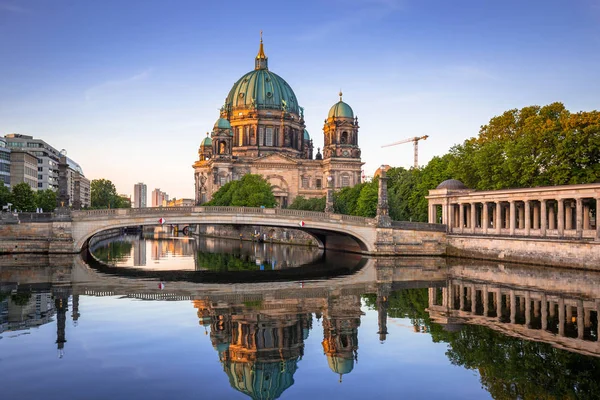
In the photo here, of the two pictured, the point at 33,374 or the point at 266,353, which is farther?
the point at 266,353

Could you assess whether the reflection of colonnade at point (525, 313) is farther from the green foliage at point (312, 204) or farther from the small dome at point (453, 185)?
the green foliage at point (312, 204)

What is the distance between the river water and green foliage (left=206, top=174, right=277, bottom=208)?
49357mm

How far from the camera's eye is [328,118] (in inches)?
4656

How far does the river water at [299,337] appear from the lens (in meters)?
15.5

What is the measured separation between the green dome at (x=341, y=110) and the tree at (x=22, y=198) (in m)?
55.9

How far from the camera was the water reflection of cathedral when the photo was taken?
16156mm

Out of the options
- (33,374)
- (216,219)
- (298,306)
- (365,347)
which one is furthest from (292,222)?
(33,374)

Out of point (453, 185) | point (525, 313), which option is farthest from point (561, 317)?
point (453, 185)

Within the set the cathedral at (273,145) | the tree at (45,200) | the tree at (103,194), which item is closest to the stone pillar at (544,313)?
the tree at (45,200)

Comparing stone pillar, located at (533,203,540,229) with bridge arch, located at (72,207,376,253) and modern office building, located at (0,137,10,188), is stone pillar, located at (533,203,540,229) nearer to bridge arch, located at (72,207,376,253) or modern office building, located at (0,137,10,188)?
bridge arch, located at (72,207,376,253)

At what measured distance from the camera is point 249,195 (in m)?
90.6

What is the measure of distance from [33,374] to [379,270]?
101 ft

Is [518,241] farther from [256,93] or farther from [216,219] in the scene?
[256,93]

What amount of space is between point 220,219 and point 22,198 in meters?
39.7
